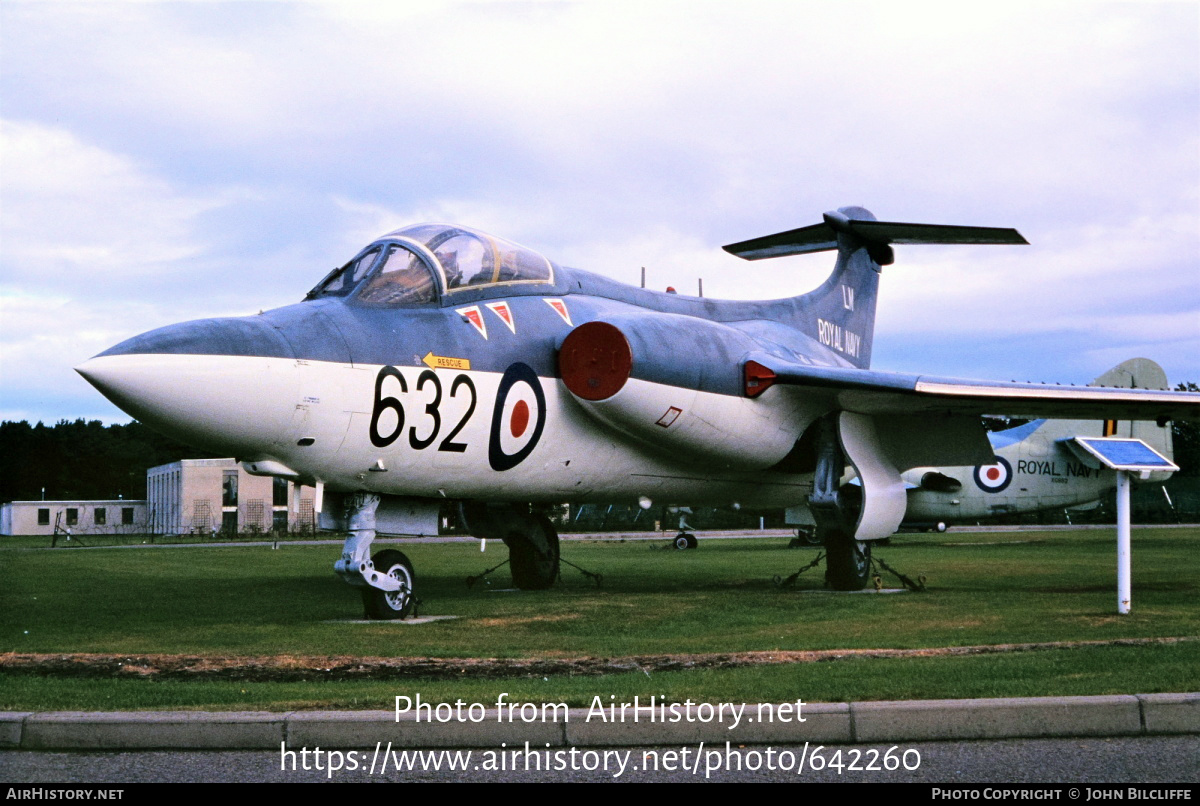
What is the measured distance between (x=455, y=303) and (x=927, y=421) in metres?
7.31

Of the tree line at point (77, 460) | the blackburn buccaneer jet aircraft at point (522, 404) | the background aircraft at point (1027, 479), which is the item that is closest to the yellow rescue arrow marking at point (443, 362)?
the blackburn buccaneer jet aircraft at point (522, 404)

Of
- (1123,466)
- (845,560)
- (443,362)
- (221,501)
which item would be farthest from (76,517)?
(1123,466)

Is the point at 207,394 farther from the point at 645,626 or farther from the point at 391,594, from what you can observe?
the point at 645,626

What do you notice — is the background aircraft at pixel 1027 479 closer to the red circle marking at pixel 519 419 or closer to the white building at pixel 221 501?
the red circle marking at pixel 519 419

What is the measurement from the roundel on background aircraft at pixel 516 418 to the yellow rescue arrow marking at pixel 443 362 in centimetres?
53

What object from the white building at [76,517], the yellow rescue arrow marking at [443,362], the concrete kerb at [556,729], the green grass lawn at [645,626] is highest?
the yellow rescue arrow marking at [443,362]

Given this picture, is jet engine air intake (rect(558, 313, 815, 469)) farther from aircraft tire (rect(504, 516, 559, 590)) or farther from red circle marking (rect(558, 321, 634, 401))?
aircraft tire (rect(504, 516, 559, 590))

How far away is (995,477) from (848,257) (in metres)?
14.9

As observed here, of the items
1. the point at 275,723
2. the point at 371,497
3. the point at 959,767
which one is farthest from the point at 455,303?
the point at 959,767

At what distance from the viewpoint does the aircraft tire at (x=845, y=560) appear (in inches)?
584

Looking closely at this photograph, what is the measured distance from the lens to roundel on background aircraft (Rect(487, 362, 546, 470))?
38.2 feet

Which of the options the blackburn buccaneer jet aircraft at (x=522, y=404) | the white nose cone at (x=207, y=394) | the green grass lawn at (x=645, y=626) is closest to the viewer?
the green grass lawn at (x=645, y=626)

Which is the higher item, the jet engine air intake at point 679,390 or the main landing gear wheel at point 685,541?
the jet engine air intake at point 679,390

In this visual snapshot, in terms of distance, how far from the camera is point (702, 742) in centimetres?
558
